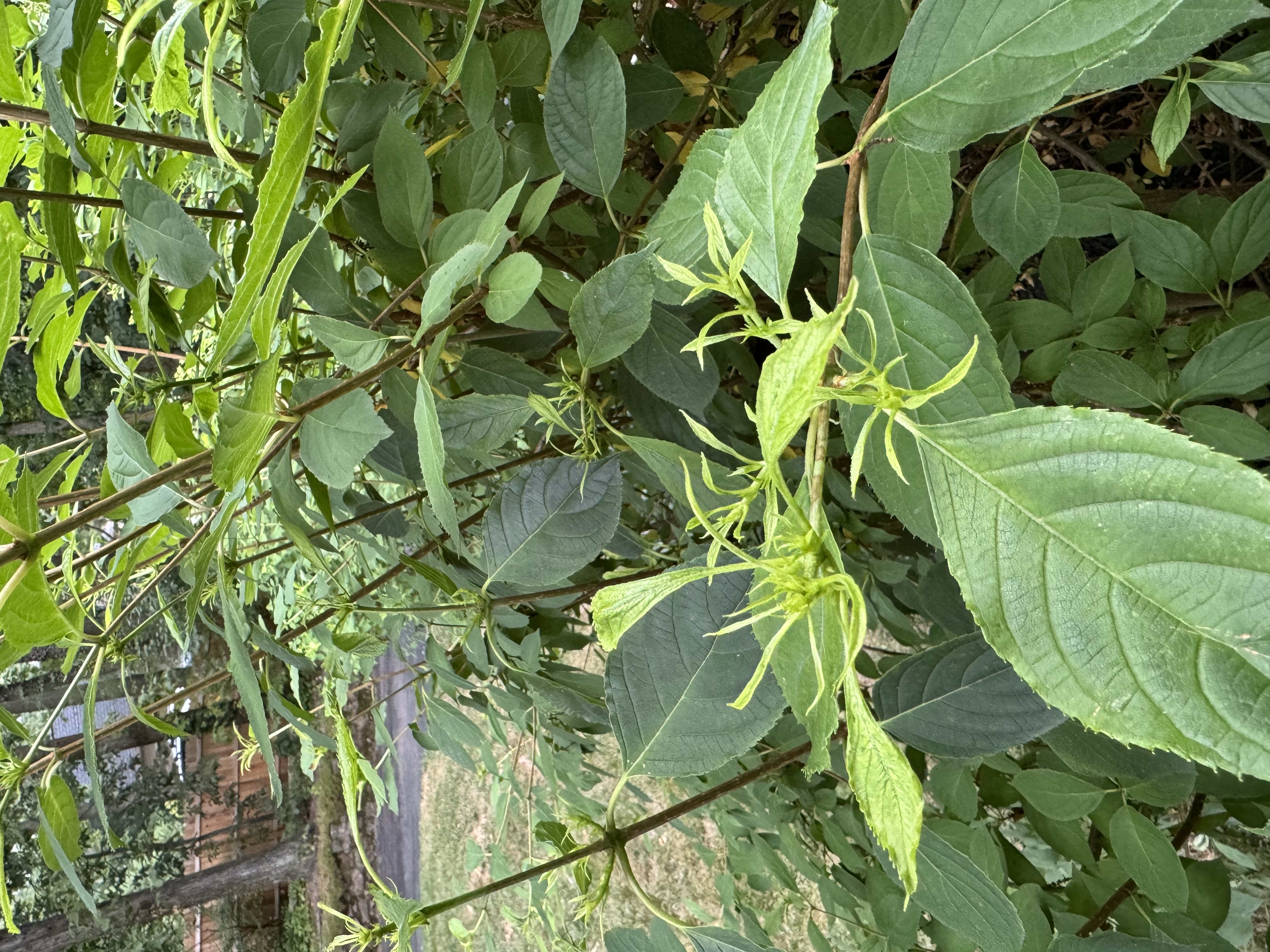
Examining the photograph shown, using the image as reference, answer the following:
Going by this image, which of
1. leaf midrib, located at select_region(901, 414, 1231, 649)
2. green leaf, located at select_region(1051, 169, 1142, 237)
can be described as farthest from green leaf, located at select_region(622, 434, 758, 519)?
green leaf, located at select_region(1051, 169, 1142, 237)

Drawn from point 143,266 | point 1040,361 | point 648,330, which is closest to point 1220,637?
point 648,330

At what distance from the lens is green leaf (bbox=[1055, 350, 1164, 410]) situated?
2.31ft

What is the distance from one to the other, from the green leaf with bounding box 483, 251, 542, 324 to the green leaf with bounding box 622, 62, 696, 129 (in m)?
0.22

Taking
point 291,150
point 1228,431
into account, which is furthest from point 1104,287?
point 291,150

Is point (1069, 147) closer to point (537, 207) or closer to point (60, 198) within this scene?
point (537, 207)

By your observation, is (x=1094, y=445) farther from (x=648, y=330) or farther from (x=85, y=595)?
(x=85, y=595)

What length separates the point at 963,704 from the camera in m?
0.55

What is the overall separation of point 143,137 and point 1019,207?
2.03ft

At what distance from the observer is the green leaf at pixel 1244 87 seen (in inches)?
22.3

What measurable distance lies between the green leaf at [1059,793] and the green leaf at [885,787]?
524mm

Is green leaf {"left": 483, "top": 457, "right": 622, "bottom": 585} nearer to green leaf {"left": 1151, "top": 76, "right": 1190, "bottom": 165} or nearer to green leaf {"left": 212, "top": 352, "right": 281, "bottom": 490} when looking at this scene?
green leaf {"left": 212, "top": 352, "right": 281, "bottom": 490}

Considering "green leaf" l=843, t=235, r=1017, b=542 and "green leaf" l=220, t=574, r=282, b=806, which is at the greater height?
"green leaf" l=843, t=235, r=1017, b=542

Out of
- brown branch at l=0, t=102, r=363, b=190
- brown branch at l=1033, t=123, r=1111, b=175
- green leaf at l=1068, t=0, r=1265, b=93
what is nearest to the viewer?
green leaf at l=1068, t=0, r=1265, b=93

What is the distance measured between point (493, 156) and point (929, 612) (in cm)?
50
